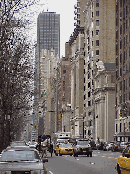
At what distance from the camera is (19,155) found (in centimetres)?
1606

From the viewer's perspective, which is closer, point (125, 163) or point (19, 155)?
point (19, 155)

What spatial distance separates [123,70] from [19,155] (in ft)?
294

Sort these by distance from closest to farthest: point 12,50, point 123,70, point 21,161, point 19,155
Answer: point 21,161
point 19,155
point 12,50
point 123,70

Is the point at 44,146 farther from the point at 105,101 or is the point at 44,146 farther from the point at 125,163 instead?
the point at 105,101

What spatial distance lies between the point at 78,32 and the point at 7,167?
150 metres

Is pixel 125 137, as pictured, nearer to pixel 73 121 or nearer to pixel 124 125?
pixel 124 125

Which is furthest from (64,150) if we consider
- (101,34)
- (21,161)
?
(101,34)

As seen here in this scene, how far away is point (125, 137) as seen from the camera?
3947 inches

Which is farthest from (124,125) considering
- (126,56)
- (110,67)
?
(110,67)

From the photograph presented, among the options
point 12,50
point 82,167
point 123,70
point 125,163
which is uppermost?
point 123,70

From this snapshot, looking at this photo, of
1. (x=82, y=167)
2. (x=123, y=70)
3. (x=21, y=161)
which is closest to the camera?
(x=21, y=161)

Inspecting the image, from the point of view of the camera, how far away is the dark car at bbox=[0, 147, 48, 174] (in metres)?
14.6

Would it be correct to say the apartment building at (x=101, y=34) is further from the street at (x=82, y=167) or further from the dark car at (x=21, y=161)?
the dark car at (x=21, y=161)

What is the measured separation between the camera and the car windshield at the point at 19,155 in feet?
51.6
